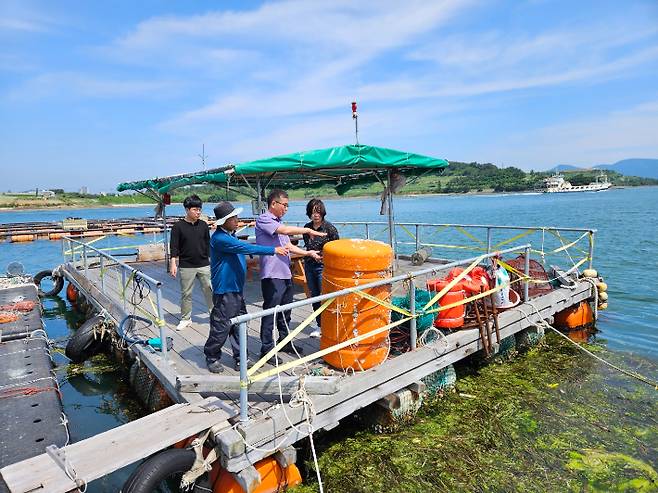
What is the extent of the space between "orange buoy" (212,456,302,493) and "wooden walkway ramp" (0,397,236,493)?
20.5 inches

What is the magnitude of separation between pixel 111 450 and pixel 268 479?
1468 mm

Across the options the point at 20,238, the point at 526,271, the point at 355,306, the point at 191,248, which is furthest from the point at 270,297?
the point at 20,238

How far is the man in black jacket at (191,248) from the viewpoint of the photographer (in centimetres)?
654

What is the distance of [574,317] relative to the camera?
9719 mm

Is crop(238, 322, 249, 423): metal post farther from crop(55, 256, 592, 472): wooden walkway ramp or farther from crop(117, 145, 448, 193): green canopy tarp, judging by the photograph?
crop(117, 145, 448, 193): green canopy tarp

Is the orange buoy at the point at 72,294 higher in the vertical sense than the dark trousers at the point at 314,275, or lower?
lower

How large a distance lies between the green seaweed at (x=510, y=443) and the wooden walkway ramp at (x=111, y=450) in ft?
4.31

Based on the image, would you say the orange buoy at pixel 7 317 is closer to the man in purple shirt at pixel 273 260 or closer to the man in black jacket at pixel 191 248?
the man in black jacket at pixel 191 248

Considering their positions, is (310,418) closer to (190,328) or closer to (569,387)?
(190,328)

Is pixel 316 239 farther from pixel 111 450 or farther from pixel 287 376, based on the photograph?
pixel 111 450

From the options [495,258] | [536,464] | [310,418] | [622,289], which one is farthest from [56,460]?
[622,289]

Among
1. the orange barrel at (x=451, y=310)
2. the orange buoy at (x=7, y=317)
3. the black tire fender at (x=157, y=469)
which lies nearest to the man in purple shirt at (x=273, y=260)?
the black tire fender at (x=157, y=469)

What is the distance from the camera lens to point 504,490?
4.38 meters

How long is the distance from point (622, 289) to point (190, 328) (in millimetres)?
14492
